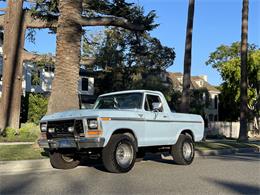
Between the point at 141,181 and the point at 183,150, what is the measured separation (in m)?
3.62

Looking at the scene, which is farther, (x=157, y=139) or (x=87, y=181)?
(x=157, y=139)

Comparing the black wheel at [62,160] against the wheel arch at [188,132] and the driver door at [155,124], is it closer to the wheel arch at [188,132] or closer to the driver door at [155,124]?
the driver door at [155,124]

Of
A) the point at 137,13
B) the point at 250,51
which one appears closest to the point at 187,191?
the point at 137,13

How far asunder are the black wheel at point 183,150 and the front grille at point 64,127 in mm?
3536

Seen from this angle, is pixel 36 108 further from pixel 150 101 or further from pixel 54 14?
pixel 150 101

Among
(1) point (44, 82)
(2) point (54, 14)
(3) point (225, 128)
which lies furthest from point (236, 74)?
(2) point (54, 14)

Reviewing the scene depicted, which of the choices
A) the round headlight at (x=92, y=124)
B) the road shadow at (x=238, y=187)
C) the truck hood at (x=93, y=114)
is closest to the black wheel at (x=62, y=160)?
the truck hood at (x=93, y=114)

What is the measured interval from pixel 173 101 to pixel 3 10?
2359 cm

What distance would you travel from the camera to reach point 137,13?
25.2 m

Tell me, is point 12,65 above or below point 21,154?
above

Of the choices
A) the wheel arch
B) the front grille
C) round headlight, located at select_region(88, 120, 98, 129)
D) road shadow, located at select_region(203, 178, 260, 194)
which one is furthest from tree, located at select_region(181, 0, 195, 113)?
round headlight, located at select_region(88, 120, 98, 129)

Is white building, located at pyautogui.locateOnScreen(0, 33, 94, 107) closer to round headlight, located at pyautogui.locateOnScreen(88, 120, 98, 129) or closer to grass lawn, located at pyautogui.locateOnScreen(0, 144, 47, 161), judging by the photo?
grass lawn, located at pyautogui.locateOnScreen(0, 144, 47, 161)

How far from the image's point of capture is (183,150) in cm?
1271

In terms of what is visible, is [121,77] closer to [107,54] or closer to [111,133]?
[107,54]
